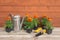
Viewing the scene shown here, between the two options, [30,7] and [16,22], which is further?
[30,7]

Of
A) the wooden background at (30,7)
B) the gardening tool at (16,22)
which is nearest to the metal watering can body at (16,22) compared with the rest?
the gardening tool at (16,22)

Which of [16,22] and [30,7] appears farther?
[30,7]

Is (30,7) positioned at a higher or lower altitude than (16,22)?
higher

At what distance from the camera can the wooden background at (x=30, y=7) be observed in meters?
1.82

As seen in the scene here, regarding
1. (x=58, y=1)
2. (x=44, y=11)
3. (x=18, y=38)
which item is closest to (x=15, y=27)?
(x=18, y=38)

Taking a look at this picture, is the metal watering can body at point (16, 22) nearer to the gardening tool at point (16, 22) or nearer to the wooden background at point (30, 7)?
the gardening tool at point (16, 22)

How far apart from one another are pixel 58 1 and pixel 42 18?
0.28 meters

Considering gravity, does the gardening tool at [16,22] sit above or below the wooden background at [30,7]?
below

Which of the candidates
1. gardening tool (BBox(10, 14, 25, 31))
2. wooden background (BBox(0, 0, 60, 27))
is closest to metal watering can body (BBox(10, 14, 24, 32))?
gardening tool (BBox(10, 14, 25, 31))

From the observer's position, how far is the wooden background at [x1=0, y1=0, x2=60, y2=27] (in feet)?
5.97

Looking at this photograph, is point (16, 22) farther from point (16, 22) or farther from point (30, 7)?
point (30, 7)

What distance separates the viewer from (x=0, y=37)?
155cm

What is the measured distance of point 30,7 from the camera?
6.00 ft

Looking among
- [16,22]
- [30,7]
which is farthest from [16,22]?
[30,7]
